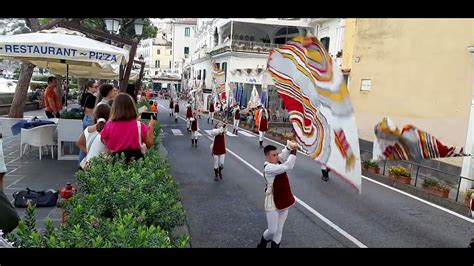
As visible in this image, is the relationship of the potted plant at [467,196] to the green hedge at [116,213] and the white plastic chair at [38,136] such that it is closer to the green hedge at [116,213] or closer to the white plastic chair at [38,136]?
the green hedge at [116,213]

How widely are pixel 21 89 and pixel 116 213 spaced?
15.7 meters

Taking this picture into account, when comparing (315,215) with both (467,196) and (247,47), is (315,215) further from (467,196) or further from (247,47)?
(247,47)

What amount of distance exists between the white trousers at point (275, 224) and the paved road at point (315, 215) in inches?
22.1

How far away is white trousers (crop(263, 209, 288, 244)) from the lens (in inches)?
213

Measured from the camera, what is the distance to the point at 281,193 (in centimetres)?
539

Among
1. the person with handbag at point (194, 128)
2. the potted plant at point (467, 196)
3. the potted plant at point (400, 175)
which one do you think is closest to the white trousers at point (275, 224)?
the potted plant at point (467, 196)

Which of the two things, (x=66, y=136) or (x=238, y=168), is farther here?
(x=238, y=168)

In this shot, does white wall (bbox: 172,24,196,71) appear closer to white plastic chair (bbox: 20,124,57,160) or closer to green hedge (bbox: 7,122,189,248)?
white plastic chair (bbox: 20,124,57,160)

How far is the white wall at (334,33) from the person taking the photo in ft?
82.4

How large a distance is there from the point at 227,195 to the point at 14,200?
13.8ft
